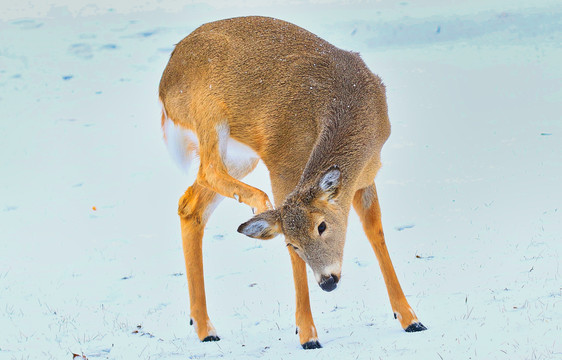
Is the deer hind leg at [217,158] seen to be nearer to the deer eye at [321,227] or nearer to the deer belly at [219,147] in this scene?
the deer belly at [219,147]

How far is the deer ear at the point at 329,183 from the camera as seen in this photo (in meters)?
6.03

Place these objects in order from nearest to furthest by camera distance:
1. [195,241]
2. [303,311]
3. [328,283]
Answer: [328,283], [303,311], [195,241]

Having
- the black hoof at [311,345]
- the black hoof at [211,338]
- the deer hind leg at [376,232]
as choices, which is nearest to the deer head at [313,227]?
the black hoof at [311,345]

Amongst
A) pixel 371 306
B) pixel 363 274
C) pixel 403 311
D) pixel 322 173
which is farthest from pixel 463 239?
pixel 322 173

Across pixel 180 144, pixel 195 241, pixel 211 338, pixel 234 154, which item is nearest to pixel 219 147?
pixel 234 154

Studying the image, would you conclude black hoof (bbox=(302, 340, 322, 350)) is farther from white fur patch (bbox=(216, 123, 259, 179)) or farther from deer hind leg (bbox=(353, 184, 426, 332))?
white fur patch (bbox=(216, 123, 259, 179))

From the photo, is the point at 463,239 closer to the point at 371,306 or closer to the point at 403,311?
the point at 371,306

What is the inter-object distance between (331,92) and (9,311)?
13.3 ft

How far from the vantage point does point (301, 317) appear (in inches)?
276

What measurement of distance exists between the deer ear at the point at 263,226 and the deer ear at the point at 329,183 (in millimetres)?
348

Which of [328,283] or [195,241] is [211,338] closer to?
[195,241]

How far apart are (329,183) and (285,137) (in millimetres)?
1073

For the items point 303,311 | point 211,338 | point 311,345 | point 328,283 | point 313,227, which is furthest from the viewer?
point 211,338

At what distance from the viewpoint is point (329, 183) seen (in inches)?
239
